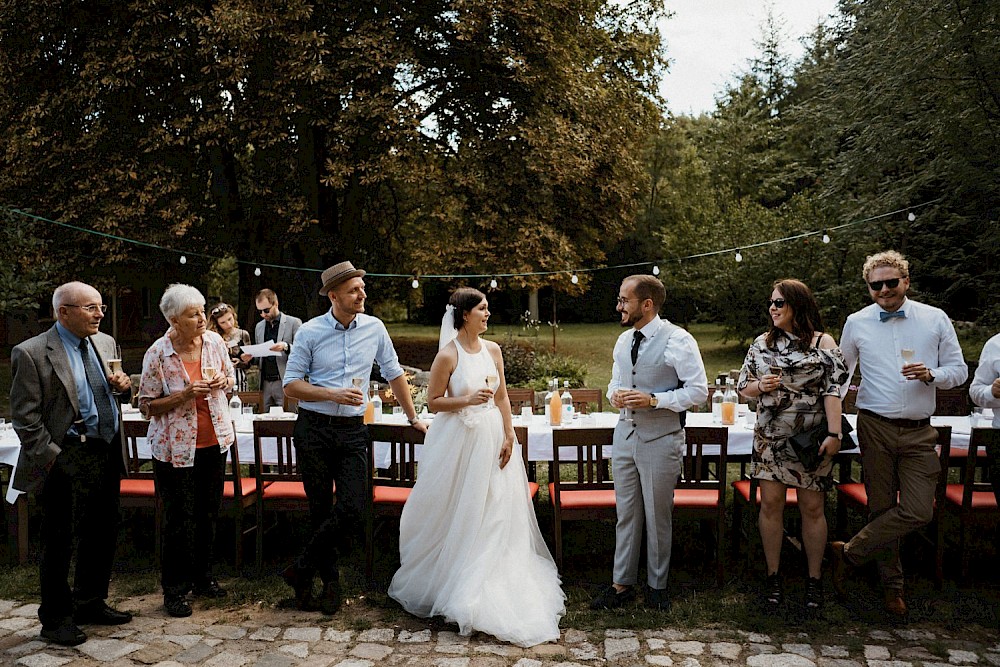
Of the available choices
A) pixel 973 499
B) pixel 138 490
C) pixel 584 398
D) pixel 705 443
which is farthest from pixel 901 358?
pixel 138 490

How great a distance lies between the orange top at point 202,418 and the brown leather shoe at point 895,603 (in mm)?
3858

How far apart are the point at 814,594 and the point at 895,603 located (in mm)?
438

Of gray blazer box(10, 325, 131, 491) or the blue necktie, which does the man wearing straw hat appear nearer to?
gray blazer box(10, 325, 131, 491)

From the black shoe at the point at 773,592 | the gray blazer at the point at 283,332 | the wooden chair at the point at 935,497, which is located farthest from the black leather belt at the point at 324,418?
the gray blazer at the point at 283,332

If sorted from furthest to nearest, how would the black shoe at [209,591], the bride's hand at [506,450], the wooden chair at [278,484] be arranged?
the wooden chair at [278,484], the black shoe at [209,591], the bride's hand at [506,450]

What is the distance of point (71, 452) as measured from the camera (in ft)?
13.5

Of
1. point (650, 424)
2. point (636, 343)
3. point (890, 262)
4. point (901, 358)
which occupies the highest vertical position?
point (890, 262)

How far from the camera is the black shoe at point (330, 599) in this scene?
15.1 ft

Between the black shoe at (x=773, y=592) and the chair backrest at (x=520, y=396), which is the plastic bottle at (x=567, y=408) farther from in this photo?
the black shoe at (x=773, y=592)

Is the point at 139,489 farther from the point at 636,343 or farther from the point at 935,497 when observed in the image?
the point at 935,497

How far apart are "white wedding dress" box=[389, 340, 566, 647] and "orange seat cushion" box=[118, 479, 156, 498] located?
75.1 inches

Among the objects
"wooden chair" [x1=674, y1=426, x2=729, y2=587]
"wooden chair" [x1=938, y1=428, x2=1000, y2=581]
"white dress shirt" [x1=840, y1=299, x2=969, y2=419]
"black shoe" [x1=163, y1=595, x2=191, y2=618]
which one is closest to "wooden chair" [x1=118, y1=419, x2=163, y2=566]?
"black shoe" [x1=163, y1=595, x2=191, y2=618]

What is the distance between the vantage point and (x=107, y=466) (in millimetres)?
4332

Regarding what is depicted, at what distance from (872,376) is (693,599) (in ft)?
5.36
